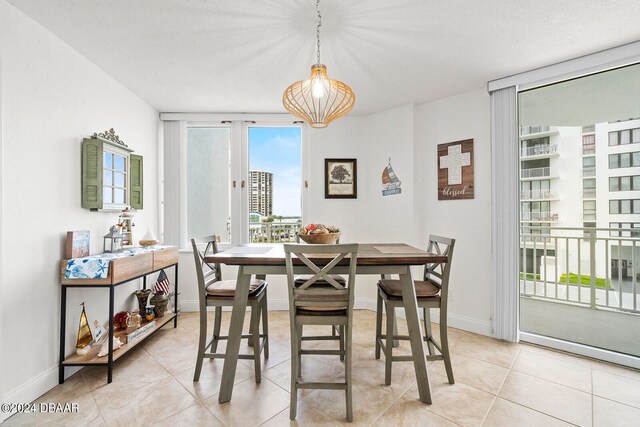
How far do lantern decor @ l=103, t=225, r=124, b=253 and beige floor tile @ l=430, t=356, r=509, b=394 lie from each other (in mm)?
2818

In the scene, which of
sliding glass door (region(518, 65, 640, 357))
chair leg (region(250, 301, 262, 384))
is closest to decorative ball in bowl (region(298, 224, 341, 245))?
chair leg (region(250, 301, 262, 384))

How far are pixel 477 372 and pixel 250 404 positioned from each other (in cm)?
168

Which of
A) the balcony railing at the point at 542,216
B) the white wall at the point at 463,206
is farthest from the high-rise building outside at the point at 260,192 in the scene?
the balcony railing at the point at 542,216

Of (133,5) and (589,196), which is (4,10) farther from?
(589,196)

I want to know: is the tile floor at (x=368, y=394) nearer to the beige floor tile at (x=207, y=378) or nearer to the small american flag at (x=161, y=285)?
the beige floor tile at (x=207, y=378)

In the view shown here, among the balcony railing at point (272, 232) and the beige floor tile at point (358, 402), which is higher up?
the balcony railing at point (272, 232)

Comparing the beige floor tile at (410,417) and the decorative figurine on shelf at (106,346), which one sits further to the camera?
the decorative figurine on shelf at (106,346)

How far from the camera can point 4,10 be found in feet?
5.49

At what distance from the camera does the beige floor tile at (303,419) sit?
1594 mm

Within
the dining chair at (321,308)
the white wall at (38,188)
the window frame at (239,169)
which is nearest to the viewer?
the dining chair at (321,308)

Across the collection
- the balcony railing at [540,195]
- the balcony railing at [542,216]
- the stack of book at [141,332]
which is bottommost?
the stack of book at [141,332]

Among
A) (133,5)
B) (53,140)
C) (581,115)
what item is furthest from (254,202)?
(581,115)

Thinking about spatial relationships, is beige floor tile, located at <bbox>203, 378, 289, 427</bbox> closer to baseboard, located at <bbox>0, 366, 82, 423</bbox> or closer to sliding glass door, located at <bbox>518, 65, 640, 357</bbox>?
baseboard, located at <bbox>0, 366, 82, 423</bbox>

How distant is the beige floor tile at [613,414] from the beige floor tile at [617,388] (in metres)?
0.07
